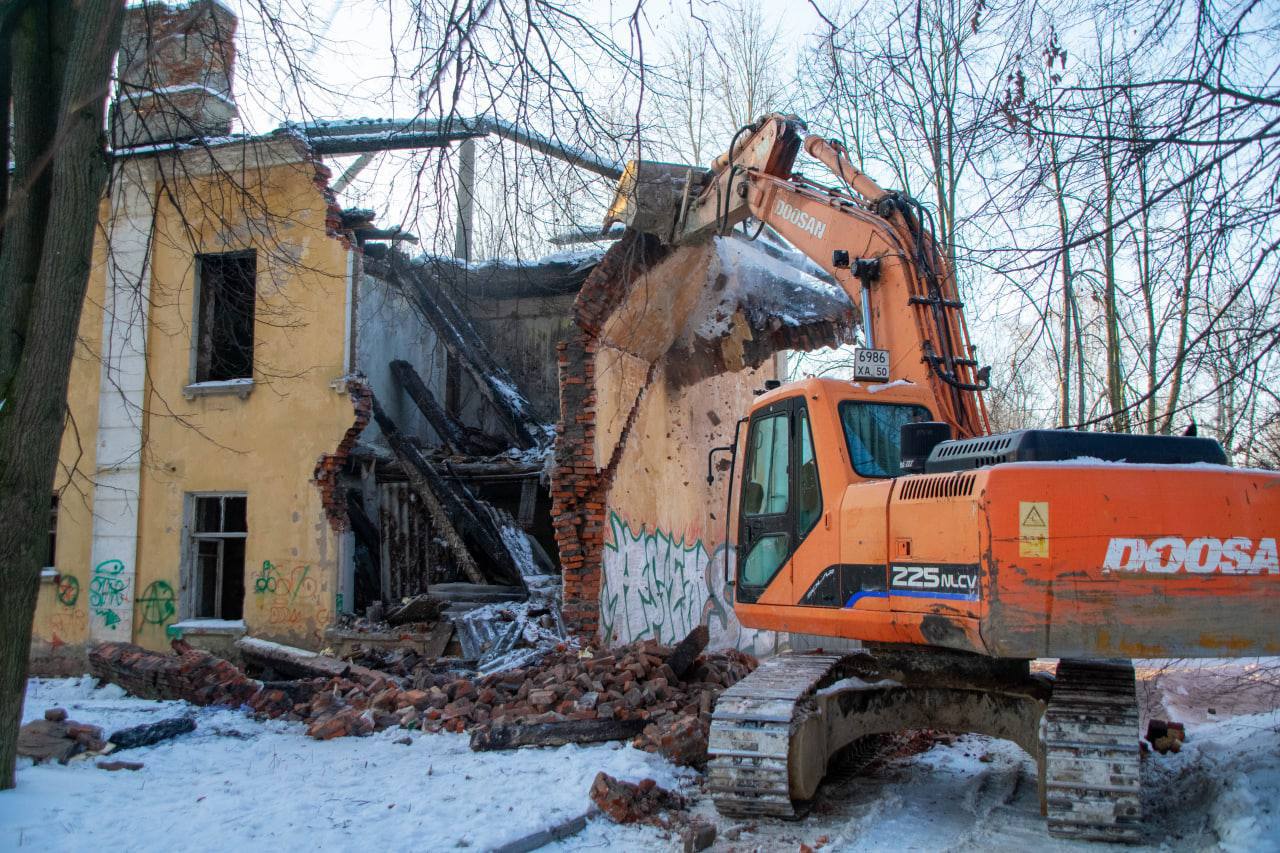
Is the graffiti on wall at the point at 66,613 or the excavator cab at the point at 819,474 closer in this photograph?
the excavator cab at the point at 819,474

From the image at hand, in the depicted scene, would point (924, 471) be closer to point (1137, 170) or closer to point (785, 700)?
point (785, 700)

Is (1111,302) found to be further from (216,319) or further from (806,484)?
(216,319)

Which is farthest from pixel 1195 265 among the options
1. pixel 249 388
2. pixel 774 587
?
pixel 249 388

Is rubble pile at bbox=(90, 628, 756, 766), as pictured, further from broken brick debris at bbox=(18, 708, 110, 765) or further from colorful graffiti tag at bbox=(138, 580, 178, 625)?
colorful graffiti tag at bbox=(138, 580, 178, 625)

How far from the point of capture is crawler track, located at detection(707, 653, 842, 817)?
5.75 metres

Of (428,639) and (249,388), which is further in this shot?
A: (249,388)

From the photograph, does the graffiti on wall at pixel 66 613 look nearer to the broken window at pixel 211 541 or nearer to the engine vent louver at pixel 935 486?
the broken window at pixel 211 541

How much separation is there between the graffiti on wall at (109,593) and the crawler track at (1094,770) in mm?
11696

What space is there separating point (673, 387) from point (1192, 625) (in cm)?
828

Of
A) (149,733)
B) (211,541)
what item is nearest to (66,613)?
(211,541)

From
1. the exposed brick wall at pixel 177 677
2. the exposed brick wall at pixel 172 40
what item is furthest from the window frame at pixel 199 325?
the exposed brick wall at pixel 172 40

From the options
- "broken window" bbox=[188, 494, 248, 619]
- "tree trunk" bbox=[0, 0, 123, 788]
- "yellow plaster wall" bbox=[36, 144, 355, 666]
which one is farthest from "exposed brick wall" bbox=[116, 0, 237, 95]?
"broken window" bbox=[188, 494, 248, 619]

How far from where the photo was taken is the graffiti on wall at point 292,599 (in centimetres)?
1223

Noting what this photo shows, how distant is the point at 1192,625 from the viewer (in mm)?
4848
